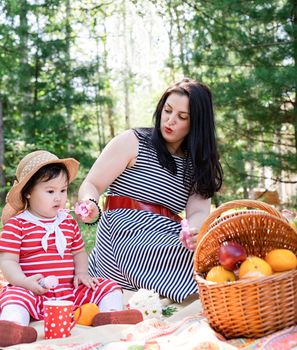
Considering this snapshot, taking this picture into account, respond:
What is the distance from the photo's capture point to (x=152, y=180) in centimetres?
340

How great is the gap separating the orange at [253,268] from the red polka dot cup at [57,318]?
2.22 feet

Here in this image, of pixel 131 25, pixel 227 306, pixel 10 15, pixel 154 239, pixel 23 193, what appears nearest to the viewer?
pixel 227 306

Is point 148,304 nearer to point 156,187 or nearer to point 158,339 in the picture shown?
point 158,339

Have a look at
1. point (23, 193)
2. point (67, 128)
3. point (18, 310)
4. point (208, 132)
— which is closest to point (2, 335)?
point (18, 310)

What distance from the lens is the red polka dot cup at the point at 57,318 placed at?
90.4 inches

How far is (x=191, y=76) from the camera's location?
9.46 meters

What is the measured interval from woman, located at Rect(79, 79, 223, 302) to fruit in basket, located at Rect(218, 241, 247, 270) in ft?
2.91

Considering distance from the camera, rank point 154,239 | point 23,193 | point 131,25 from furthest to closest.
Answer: point 131,25, point 154,239, point 23,193

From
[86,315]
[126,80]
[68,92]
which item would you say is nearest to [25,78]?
[68,92]

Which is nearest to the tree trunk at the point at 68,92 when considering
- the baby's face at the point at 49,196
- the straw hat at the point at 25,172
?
the straw hat at the point at 25,172

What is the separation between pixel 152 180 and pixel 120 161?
0.21m

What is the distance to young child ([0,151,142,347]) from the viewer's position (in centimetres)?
268

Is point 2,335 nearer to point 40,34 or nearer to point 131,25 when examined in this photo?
point 40,34

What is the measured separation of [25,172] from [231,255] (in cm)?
112
